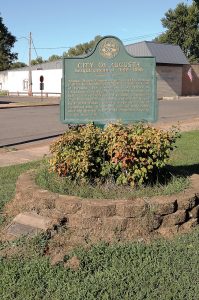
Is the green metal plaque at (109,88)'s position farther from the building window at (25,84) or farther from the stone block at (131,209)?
the building window at (25,84)

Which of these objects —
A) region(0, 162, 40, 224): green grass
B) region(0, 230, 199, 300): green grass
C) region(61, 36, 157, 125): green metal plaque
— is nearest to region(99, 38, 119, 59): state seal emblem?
region(61, 36, 157, 125): green metal plaque

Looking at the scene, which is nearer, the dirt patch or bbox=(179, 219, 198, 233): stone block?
the dirt patch

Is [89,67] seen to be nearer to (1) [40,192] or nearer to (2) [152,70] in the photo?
(2) [152,70]

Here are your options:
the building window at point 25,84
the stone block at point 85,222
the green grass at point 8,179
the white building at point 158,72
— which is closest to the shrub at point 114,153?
the stone block at point 85,222

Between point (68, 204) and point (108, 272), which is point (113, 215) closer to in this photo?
point (68, 204)

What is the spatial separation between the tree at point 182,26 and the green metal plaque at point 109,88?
205 feet

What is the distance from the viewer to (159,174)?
5.77 metres

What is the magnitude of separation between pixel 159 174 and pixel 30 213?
1.78m

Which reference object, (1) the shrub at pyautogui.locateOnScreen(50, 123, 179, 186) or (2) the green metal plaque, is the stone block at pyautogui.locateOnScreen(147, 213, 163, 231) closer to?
(1) the shrub at pyautogui.locateOnScreen(50, 123, 179, 186)

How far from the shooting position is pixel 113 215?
4.65m

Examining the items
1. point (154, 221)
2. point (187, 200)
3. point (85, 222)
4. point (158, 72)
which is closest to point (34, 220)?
point (85, 222)

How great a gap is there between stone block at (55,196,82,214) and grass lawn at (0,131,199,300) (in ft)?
1.24

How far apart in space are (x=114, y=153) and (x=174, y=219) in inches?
38.8

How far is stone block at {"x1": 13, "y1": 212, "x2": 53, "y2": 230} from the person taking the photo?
463cm
